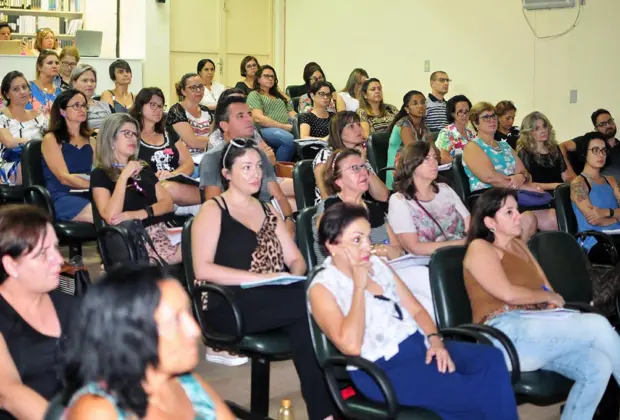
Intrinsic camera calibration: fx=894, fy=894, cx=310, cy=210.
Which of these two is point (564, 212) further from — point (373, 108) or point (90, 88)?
point (90, 88)

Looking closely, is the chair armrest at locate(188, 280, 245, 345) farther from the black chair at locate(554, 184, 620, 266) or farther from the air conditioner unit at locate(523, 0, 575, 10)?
the air conditioner unit at locate(523, 0, 575, 10)

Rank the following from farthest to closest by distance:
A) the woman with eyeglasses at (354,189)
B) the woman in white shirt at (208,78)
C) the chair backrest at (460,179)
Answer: the woman in white shirt at (208,78), the chair backrest at (460,179), the woman with eyeglasses at (354,189)

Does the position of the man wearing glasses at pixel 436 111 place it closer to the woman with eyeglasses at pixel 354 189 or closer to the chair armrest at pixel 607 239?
the chair armrest at pixel 607 239

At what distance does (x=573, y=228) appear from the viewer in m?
5.12

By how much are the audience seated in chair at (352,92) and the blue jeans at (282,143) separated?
47.8 inches

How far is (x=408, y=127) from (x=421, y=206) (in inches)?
97.9

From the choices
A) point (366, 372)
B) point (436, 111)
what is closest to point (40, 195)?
point (366, 372)

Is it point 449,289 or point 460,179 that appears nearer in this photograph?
point 449,289

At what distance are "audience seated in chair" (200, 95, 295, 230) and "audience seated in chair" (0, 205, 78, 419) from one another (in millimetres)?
1830

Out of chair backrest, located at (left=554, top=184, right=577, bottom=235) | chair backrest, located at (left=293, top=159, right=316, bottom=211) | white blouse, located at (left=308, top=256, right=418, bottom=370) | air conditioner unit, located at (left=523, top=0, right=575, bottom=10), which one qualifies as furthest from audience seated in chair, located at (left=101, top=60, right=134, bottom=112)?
white blouse, located at (left=308, top=256, right=418, bottom=370)

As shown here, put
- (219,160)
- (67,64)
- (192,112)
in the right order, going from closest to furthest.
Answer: (219,160) < (192,112) < (67,64)

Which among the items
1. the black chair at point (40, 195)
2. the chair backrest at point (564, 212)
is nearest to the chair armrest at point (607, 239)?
the chair backrest at point (564, 212)

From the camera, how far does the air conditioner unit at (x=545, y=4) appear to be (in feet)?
29.1

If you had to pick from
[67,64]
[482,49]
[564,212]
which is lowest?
[564,212]
